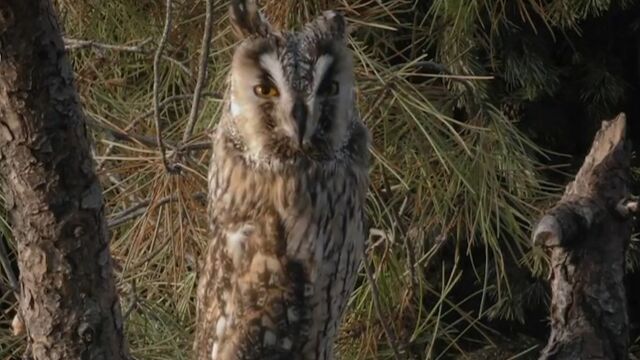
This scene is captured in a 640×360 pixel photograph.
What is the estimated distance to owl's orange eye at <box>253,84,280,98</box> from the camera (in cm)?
144

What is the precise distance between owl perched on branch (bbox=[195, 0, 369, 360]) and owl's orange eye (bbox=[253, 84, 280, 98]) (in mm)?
40

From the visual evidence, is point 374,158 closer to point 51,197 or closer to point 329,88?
point 329,88

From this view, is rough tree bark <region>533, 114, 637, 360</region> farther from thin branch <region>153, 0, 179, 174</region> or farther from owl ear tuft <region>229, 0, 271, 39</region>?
thin branch <region>153, 0, 179, 174</region>

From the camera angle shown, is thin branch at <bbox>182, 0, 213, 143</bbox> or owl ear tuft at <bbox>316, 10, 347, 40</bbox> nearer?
owl ear tuft at <bbox>316, 10, 347, 40</bbox>

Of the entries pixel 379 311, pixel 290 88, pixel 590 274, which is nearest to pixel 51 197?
pixel 290 88

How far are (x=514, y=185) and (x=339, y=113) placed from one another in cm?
89

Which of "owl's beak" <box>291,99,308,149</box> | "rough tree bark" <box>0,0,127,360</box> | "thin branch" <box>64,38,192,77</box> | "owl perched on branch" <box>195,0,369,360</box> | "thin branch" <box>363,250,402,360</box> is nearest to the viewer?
"rough tree bark" <box>0,0,127,360</box>

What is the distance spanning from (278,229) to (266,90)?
0.21m

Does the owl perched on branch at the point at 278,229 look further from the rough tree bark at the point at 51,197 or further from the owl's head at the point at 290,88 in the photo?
the rough tree bark at the point at 51,197

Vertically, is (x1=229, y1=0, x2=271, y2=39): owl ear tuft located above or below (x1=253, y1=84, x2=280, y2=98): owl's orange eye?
above

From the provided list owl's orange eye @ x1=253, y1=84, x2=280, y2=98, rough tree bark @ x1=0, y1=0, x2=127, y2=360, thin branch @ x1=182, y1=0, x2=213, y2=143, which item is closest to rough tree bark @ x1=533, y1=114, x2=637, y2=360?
owl's orange eye @ x1=253, y1=84, x2=280, y2=98

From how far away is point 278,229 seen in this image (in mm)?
1594

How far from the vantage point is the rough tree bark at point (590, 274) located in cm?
156

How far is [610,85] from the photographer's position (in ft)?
9.71
